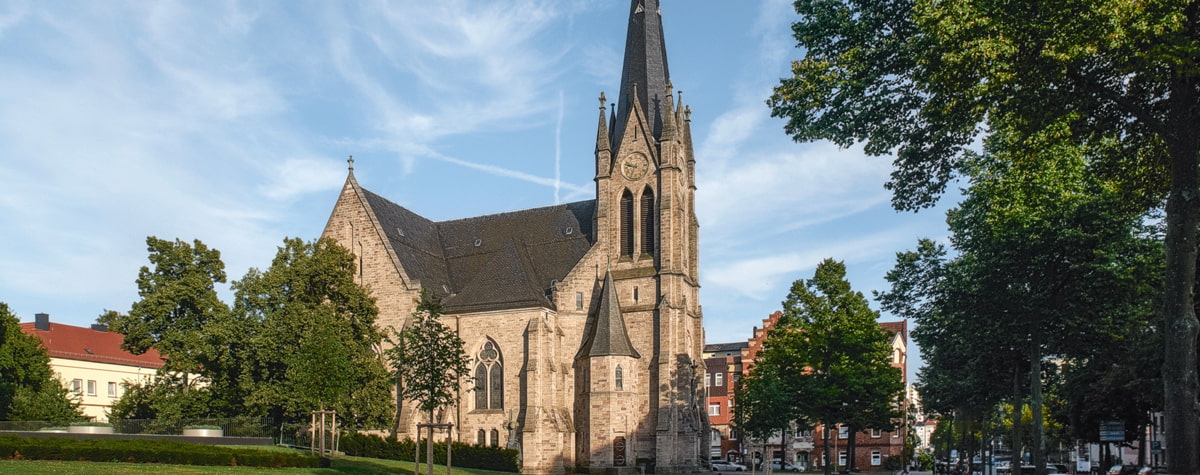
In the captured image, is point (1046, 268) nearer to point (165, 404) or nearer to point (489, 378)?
point (489, 378)

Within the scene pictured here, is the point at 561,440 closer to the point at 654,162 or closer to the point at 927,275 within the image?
the point at 654,162

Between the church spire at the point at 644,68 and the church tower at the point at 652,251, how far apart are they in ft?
0.19

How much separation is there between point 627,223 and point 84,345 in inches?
1689

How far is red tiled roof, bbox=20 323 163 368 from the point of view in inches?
2475

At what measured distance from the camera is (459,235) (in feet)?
184

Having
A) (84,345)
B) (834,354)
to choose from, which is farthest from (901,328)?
(84,345)

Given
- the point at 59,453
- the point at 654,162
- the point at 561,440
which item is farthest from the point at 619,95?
the point at 59,453

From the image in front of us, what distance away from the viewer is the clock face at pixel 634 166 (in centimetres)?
4984

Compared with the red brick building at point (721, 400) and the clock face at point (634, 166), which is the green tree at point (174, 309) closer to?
the clock face at point (634, 166)

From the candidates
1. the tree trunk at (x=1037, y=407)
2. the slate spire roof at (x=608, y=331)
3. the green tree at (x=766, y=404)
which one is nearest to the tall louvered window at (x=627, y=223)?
the slate spire roof at (x=608, y=331)

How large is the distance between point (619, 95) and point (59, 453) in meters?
35.8

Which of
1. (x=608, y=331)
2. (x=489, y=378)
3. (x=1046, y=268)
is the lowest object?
(x=489, y=378)

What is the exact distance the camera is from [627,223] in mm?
50438

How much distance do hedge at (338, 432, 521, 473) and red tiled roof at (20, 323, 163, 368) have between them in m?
26.6
